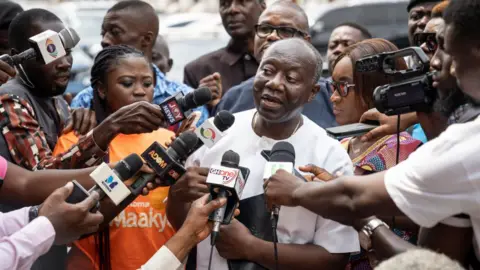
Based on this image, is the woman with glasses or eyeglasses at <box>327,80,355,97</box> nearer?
the woman with glasses

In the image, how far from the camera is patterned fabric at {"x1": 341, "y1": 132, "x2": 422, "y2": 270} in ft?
14.5

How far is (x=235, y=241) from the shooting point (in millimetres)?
4164

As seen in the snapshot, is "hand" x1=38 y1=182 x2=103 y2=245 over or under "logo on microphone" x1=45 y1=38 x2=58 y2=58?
under

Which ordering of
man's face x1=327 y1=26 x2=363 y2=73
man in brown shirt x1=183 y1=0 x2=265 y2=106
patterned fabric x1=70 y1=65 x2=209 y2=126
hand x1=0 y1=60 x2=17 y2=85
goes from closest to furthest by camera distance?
1. hand x1=0 y1=60 x2=17 y2=85
2. patterned fabric x1=70 y1=65 x2=209 y2=126
3. man's face x1=327 y1=26 x2=363 y2=73
4. man in brown shirt x1=183 y1=0 x2=265 y2=106

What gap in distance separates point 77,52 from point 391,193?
1137 cm

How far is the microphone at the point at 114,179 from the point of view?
3.67m

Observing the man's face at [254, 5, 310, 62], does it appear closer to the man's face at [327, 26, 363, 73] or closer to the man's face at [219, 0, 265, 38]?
the man's face at [327, 26, 363, 73]

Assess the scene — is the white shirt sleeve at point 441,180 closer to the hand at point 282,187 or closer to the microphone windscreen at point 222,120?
the hand at point 282,187

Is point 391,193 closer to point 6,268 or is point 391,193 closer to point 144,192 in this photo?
point 144,192

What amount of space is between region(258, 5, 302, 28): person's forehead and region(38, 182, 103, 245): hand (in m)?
2.70

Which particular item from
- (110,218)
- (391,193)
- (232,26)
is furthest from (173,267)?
(232,26)

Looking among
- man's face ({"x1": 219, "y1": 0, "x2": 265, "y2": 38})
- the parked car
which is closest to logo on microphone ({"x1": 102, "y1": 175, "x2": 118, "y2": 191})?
man's face ({"x1": 219, "y1": 0, "x2": 265, "y2": 38})

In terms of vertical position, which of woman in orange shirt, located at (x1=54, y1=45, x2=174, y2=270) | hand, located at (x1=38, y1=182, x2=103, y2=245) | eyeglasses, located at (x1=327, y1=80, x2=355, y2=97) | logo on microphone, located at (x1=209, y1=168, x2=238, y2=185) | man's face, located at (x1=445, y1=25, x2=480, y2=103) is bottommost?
woman in orange shirt, located at (x1=54, y1=45, x2=174, y2=270)

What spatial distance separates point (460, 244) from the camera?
319 cm
